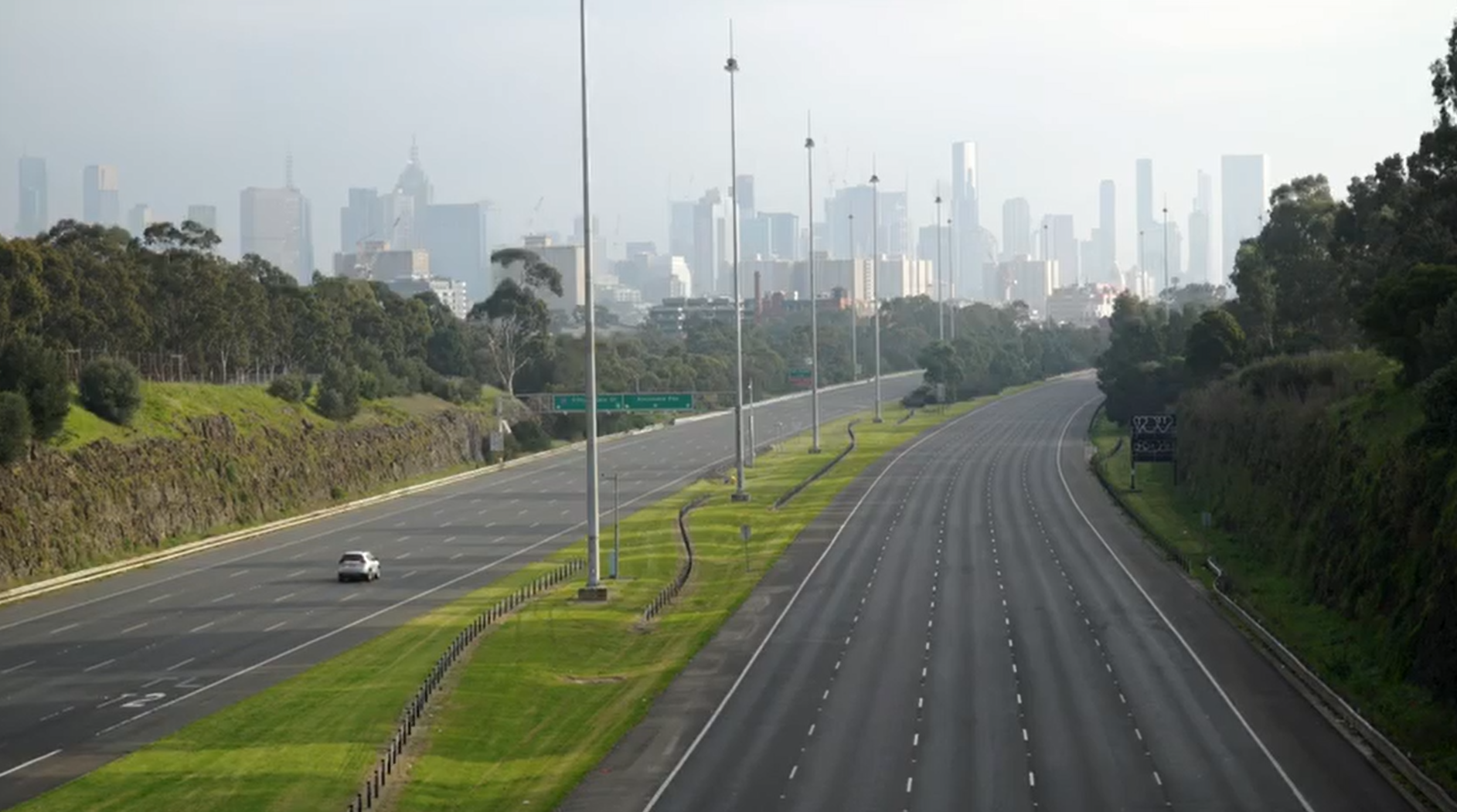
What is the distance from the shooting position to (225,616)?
59344 millimetres

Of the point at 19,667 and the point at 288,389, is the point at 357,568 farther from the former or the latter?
the point at 288,389

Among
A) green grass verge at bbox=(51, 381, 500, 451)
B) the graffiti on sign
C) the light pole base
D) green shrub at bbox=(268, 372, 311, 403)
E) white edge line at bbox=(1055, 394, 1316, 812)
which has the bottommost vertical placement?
white edge line at bbox=(1055, 394, 1316, 812)

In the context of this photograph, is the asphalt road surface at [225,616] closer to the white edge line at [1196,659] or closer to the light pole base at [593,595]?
the light pole base at [593,595]

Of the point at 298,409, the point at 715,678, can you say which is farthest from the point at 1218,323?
the point at 715,678

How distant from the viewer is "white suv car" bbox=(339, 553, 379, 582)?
223 ft

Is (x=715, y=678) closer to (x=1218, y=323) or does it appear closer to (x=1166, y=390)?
(x=1218, y=323)

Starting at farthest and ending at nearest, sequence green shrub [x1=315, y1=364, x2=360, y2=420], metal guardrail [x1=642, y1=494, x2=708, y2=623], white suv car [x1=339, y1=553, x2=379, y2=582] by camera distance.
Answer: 1. green shrub [x1=315, y1=364, x2=360, y2=420]
2. white suv car [x1=339, y1=553, x2=379, y2=582]
3. metal guardrail [x1=642, y1=494, x2=708, y2=623]

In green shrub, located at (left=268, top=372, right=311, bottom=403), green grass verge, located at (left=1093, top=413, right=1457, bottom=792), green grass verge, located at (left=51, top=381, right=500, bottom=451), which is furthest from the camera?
green shrub, located at (left=268, top=372, right=311, bottom=403)

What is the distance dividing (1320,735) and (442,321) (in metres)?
131

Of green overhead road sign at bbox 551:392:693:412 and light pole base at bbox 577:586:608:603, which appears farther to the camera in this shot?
green overhead road sign at bbox 551:392:693:412

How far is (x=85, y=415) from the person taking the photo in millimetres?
82750

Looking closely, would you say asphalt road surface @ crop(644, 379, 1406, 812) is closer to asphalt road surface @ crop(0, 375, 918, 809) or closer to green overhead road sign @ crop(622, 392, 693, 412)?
asphalt road surface @ crop(0, 375, 918, 809)

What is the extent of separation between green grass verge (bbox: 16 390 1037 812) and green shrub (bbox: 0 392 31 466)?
2158 centimetres

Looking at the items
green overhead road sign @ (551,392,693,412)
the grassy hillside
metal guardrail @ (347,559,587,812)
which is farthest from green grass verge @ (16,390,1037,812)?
green overhead road sign @ (551,392,693,412)
